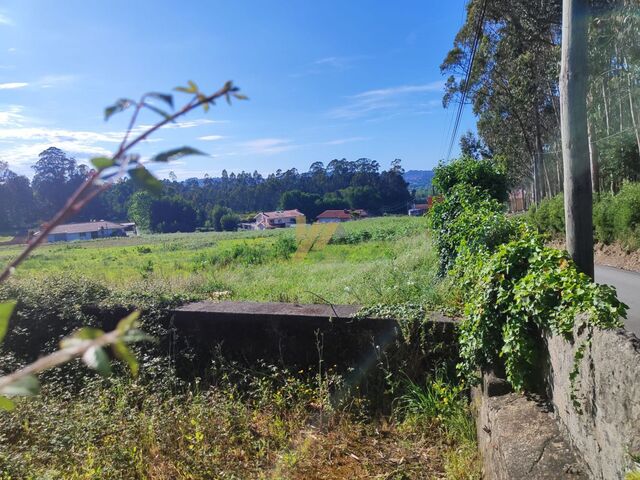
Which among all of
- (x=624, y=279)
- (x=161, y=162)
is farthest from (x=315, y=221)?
(x=161, y=162)

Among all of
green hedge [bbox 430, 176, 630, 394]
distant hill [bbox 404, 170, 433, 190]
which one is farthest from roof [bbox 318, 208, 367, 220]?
green hedge [bbox 430, 176, 630, 394]

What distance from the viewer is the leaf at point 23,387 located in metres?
0.63

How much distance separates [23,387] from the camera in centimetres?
63

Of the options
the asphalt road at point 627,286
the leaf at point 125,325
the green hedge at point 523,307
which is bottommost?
the asphalt road at point 627,286

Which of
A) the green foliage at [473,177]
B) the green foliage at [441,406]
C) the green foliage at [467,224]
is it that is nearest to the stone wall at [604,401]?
the green foliage at [441,406]

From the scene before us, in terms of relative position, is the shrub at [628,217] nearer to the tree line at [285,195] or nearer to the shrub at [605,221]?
the shrub at [605,221]

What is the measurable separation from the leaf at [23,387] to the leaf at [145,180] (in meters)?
0.30

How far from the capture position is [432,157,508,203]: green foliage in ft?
32.5

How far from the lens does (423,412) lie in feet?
13.0

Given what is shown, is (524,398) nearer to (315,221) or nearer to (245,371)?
(245,371)

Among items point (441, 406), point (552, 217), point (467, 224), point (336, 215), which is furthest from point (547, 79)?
point (441, 406)

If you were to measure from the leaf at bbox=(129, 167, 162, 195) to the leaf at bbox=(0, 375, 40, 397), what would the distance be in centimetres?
30

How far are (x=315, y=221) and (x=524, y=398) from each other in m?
26.9

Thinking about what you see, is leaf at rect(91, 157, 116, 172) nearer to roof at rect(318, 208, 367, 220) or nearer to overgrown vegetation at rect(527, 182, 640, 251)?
overgrown vegetation at rect(527, 182, 640, 251)
